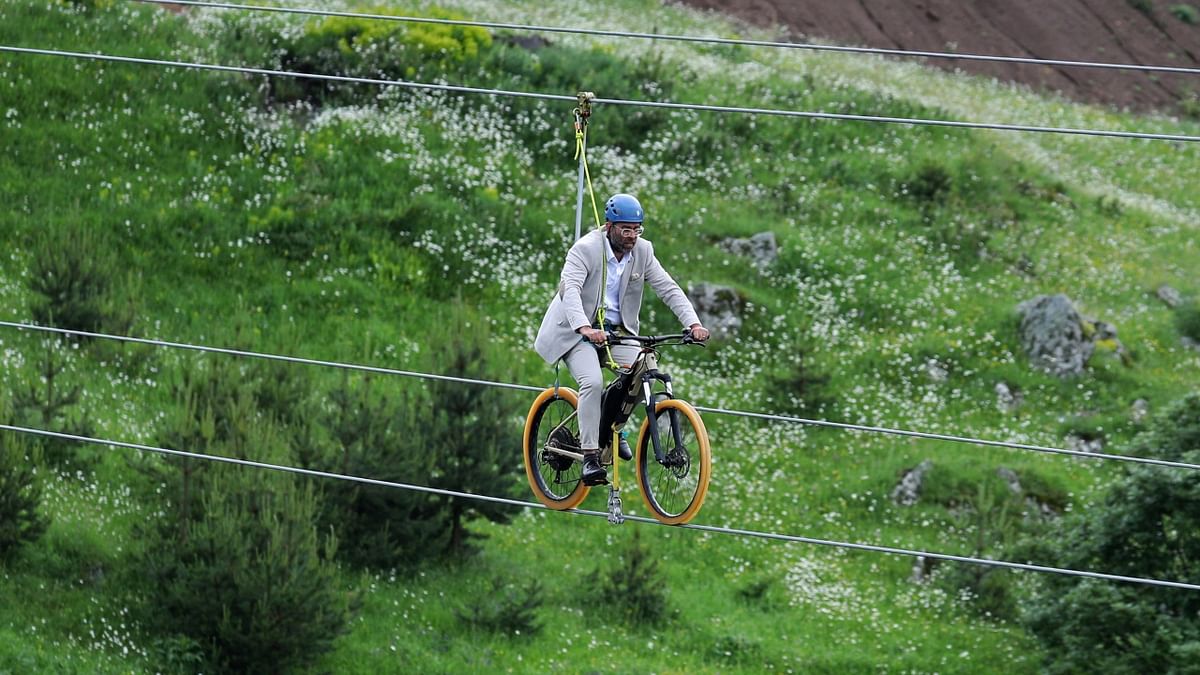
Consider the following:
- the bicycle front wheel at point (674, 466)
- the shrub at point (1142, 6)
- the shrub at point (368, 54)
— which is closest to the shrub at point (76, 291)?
the shrub at point (368, 54)

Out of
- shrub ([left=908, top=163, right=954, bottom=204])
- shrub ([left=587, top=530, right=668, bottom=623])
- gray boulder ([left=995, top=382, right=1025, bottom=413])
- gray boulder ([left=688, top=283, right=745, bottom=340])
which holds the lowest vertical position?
shrub ([left=587, top=530, right=668, bottom=623])

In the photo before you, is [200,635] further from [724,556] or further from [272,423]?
[724,556]

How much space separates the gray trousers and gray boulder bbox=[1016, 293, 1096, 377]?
2159 cm

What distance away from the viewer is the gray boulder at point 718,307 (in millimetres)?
29766

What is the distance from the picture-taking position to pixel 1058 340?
97.5 ft

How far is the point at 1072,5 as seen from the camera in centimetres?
5406

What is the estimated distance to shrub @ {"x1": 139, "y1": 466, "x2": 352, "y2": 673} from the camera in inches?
841

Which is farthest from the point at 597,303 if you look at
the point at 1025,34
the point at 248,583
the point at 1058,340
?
the point at 1025,34

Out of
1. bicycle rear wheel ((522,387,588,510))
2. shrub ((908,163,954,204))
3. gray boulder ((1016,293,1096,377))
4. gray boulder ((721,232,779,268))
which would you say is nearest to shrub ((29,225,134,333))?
gray boulder ((721,232,779,268))

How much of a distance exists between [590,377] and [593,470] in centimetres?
70

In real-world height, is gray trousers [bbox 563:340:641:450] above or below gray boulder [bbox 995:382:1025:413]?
above

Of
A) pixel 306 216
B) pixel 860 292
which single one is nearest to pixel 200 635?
pixel 306 216

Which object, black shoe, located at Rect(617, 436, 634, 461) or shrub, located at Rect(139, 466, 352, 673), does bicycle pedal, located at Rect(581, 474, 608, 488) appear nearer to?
black shoe, located at Rect(617, 436, 634, 461)

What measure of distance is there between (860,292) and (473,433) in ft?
36.0
